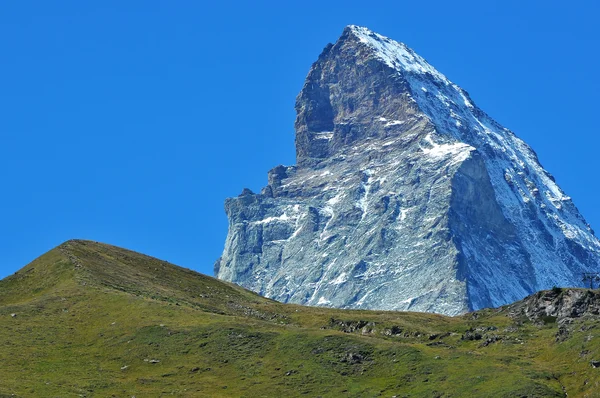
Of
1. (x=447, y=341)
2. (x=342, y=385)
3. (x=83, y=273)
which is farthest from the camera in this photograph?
(x=83, y=273)

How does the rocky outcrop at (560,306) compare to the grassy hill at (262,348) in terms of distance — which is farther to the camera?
the rocky outcrop at (560,306)

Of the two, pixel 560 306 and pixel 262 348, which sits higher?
pixel 560 306

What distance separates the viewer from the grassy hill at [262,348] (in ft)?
410

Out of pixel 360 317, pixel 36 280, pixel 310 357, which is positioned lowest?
pixel 310 357

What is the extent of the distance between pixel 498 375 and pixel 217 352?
1341 inches

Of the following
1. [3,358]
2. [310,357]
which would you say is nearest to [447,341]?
[310,357]

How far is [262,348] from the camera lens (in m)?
140

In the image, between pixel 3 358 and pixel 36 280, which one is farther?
pixel 36 280

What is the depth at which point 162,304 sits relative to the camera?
160250 millimetres

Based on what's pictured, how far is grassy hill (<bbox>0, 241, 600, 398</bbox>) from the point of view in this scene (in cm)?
12506

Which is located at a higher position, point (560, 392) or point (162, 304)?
point (162, 304)

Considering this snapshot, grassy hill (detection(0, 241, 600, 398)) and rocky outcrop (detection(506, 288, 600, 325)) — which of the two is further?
rocky outcrop (detection(506, 288, 600, 325))

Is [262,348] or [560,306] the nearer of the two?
[262,348]

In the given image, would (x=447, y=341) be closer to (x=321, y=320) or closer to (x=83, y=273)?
(x=321, y=320)
